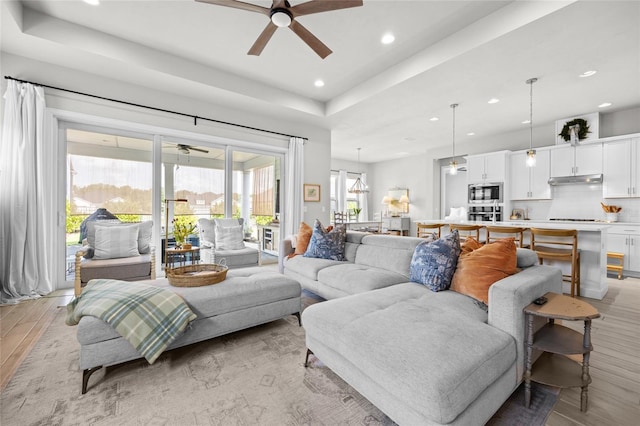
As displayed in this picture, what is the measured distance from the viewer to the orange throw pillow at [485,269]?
202 cm

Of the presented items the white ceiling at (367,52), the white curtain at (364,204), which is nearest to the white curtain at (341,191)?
the white curtain at (364,204)

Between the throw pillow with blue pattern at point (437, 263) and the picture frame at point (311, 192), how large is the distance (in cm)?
365

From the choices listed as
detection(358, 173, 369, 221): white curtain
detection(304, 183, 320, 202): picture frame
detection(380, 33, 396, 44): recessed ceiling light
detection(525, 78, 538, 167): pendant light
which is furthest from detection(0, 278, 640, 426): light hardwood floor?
detection(358, 173, 369, 221): white curtain

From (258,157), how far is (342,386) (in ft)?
15.4

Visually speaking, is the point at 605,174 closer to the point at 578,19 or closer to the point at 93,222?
the point at 578,19

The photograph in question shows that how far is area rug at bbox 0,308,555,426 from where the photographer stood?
150 cm

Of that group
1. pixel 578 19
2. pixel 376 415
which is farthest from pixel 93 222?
pixel 578 19

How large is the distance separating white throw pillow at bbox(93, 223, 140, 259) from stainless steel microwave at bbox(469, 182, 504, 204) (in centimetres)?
682

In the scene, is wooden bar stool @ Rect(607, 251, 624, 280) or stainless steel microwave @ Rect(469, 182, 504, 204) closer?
wooden bar stool @ Rect(607, 251, 624, 280)

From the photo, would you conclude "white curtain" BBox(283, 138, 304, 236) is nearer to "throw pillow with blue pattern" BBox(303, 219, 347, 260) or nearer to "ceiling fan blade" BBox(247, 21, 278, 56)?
"throw pillow with blue pattern" BBox(303, 219, 347, 260)

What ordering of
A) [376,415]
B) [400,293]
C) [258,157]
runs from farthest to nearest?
[258,157]
[400,293]
[376,415]

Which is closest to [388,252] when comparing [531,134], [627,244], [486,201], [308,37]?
[308,37]

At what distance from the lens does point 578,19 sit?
264 cm

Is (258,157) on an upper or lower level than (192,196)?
upper
